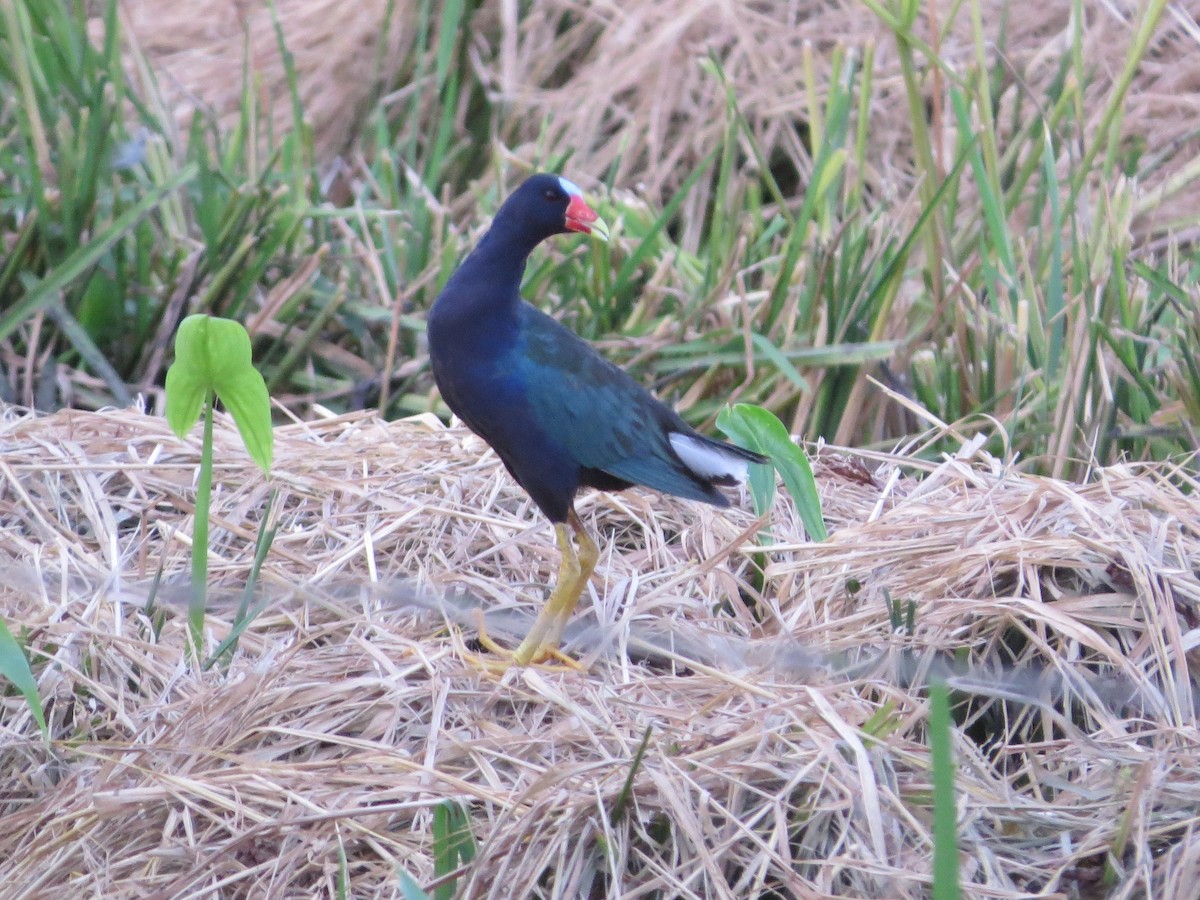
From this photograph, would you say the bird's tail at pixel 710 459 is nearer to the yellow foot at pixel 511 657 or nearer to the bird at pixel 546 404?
the bird at pixel 546 404

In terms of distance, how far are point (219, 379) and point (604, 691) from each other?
673 mm

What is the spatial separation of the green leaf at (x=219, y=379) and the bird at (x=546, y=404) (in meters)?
0.31

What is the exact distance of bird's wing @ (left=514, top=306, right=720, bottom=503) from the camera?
219 centimetres

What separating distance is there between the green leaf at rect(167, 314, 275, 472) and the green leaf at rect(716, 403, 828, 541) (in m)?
0.74

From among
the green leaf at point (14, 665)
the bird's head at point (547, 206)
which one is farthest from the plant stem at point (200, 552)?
the bird's head at point (547, 206)

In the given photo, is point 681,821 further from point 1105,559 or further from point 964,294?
point 964,294

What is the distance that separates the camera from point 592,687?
76.0 inches

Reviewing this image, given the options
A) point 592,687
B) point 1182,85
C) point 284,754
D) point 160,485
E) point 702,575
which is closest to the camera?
point 284,754

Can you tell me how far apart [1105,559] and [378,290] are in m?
2.09

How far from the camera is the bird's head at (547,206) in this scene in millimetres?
2242

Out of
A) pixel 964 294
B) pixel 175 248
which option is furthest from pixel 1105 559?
pixel 175 248

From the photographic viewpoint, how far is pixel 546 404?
7.19 feet

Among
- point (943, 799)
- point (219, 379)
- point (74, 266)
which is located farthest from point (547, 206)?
point (943, 799)

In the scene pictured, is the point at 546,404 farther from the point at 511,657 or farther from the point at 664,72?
the point at 664,72
